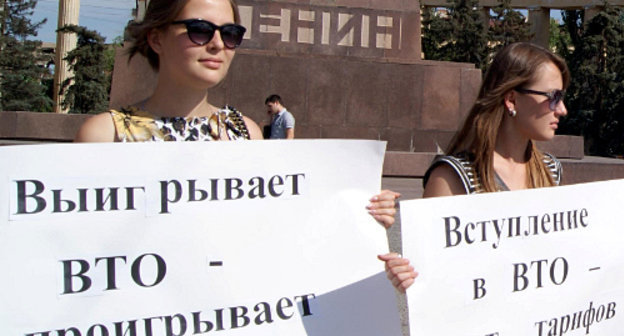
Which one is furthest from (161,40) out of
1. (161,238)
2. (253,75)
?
(253,75)

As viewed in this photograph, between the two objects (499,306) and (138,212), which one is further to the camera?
(499,306)

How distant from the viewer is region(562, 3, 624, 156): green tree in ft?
113

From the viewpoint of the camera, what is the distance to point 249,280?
6.47 ft

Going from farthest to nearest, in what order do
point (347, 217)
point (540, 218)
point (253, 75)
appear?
1. point (253, 75)
2. point (540, 218)
3. point (347, 217)

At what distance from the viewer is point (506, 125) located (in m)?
2.38

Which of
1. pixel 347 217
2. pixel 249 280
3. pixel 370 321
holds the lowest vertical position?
pixel 370 321

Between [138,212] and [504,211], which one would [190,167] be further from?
[504,211]

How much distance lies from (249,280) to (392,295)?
0.42m

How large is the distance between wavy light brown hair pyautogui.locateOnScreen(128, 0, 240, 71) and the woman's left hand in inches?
23.6

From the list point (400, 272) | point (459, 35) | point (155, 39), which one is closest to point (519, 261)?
point (400, 272)

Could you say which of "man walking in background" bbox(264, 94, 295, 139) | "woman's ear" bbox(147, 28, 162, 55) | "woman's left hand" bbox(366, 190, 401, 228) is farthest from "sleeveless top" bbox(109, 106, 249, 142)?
"man walking in background" bbox(264, 94, 295, 139)

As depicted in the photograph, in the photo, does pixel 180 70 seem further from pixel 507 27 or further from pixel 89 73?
pixel 507 27

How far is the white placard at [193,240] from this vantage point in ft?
5.79

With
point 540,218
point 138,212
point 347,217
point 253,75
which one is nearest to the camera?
point 138,212
